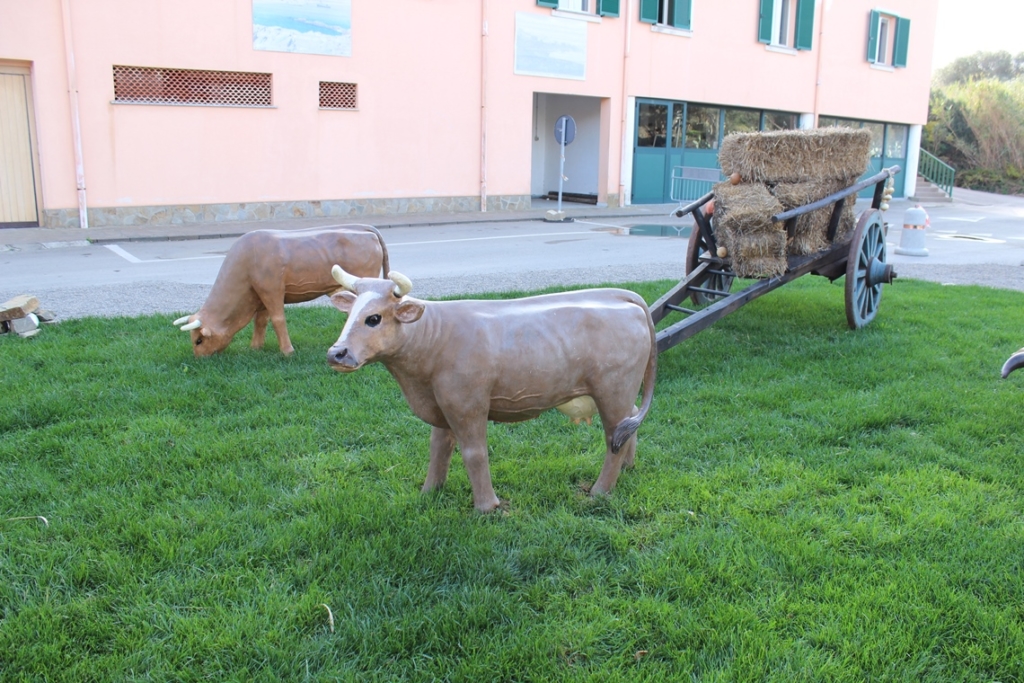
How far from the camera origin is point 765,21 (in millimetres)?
23734

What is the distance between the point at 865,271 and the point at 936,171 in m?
27.4

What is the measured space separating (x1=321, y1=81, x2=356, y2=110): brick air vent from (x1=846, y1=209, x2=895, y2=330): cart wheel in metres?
12.6

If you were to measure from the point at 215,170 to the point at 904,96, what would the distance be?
23.5 metres

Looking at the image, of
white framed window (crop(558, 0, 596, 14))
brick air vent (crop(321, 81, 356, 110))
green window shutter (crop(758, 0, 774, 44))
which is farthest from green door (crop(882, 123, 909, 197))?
brick air vent (crop(321, 81, 356, 110))

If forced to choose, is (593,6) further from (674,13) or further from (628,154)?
(628,154)

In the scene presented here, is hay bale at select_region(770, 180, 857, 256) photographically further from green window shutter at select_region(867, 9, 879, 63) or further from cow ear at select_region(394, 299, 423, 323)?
green window shutter at select_region(867, 9, 879, 63)

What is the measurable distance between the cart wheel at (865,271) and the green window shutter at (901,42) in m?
23.6

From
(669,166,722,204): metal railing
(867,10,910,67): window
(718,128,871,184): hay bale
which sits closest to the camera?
(718,128,871,184): hay bale

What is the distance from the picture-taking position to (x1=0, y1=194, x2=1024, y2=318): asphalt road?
30.1 ft

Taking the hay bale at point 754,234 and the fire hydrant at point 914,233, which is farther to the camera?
the fire hydrant at point 914,233

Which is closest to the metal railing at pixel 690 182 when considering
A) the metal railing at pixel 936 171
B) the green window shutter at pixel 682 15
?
the green window shutter at pixel 682 15

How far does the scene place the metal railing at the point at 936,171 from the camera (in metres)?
30.0

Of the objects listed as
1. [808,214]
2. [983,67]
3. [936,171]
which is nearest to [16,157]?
[808,214]

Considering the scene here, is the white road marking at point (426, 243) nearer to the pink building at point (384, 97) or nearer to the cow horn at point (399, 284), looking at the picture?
the pink building at point (384, 97)
